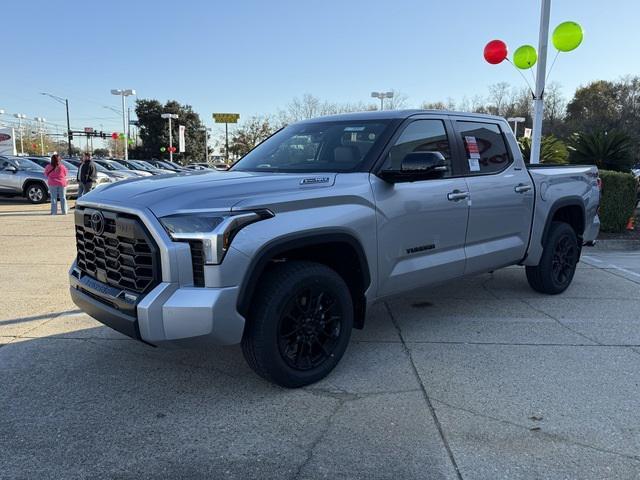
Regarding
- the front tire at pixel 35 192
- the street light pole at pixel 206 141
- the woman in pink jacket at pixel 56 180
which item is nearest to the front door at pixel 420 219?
the woman in pink jacket at pixel 56 180

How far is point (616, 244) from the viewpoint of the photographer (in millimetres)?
9859

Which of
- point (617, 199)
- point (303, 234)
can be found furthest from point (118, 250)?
point (617, 199)

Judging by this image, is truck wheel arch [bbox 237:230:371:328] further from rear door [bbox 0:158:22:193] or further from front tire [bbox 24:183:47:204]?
rear door [bbox 0:158:22:193]

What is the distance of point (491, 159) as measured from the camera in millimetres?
5012

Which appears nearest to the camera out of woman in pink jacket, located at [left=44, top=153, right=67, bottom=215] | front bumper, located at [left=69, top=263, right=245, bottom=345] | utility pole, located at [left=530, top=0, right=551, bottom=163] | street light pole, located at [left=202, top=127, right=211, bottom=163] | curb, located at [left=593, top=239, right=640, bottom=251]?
front bumper, located at [left=69, top=263, right=245, bottom=345]

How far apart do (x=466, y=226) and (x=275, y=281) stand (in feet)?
6.64

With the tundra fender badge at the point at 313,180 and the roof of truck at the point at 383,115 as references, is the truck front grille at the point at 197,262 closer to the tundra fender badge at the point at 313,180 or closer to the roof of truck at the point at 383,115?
the tundra fender badge at the point at 313,180

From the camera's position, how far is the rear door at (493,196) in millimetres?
4664

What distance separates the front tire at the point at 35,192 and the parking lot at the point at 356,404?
13.2m

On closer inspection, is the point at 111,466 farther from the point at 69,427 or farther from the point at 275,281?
the point at 275,281

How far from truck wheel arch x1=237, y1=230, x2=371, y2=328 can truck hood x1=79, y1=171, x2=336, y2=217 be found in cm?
32

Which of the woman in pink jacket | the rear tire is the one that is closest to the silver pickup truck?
the rear tire

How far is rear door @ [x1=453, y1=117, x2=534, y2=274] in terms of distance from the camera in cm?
466

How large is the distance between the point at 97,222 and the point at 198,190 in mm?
775
